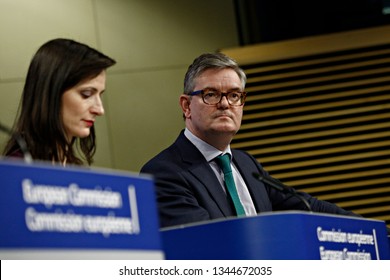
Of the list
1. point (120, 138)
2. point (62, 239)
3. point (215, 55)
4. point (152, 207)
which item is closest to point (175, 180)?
point (215, 55)

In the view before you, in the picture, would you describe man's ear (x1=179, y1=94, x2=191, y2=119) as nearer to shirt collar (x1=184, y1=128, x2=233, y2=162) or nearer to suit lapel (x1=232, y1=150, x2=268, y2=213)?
shirt collar (x1=184, y1=128, x2=233, y2=162)

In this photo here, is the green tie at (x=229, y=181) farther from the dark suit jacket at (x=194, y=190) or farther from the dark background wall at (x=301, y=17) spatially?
the dark background wall at (x=301, y=17)

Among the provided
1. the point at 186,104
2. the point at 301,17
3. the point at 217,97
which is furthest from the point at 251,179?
the point at 301,17

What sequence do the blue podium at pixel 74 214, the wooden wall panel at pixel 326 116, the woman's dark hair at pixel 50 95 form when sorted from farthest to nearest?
the wooden wall panel at pixel 326 116
the woman's dark hair at pixel 50 95
the blue podium at pixel 74 214

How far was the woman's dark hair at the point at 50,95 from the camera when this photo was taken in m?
3.13

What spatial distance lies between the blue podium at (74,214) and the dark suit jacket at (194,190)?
4.23ft

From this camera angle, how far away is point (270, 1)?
702 cm

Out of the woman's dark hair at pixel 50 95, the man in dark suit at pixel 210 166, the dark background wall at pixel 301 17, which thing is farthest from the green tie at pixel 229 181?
the dark background wall at pixel 301 17

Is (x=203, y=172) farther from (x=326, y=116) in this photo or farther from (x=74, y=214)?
(x=326, y=116)

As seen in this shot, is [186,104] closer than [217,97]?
No

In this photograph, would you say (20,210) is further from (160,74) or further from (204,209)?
(160,74)

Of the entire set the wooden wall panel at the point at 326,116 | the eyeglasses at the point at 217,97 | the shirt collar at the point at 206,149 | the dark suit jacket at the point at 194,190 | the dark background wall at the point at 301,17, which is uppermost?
the dark background wall at the point at 301,17

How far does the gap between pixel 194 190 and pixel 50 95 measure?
111cm

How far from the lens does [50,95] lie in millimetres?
3154
